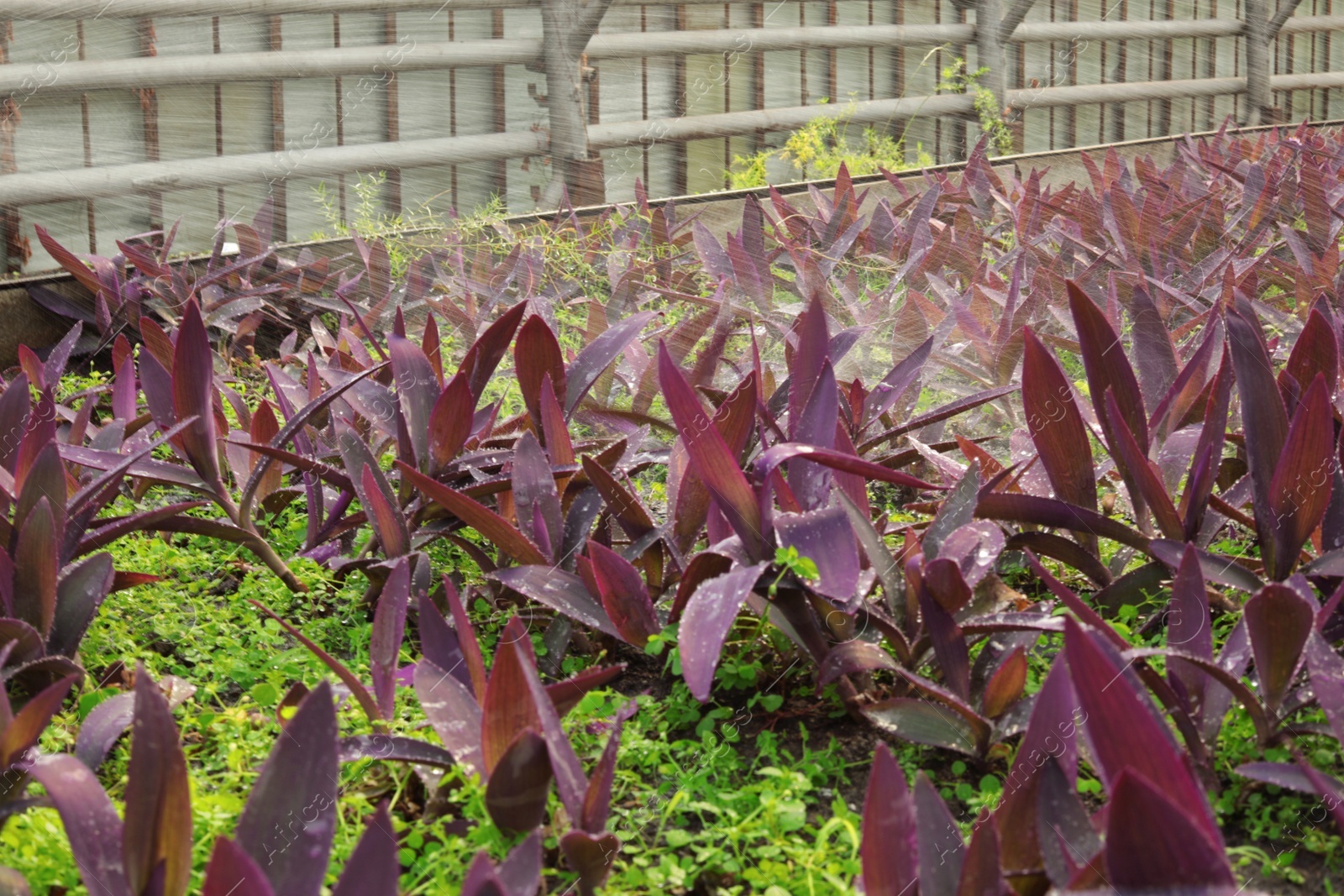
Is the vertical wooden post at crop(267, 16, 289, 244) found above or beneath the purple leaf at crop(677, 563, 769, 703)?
above

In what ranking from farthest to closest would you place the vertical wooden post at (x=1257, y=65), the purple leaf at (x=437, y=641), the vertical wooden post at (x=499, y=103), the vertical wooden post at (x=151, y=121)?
the vertical wooden post at (x=1257, y=65) < the vertical wooden post at (x=499, y=103) < the vertical wooden post at (x=151, y=121) < the purple leaf at (x=437, y=641)

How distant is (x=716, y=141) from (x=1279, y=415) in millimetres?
3741

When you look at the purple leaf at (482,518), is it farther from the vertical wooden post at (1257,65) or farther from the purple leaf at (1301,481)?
the vertical wooden post at (1257,65)

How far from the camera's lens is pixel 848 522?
0.72 metres

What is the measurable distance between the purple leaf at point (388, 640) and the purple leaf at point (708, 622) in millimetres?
209

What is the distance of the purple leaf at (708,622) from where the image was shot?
628 millimetres

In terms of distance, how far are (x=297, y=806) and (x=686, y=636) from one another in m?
0.24

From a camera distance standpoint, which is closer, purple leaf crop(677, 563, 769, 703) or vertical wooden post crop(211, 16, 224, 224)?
purple leaf crop(677, 563, 769, 703)

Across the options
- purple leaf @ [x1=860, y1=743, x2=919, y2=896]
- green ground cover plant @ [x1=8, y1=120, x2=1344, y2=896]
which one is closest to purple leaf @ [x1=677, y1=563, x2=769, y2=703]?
green ground cover plant @ [x1=8, y1=120, x2=1344, y2=896]

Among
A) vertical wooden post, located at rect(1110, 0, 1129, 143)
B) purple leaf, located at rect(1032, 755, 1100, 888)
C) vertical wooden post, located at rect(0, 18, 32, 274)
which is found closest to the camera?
purple leaf, located at rect(1032, 755, 1100, 888)

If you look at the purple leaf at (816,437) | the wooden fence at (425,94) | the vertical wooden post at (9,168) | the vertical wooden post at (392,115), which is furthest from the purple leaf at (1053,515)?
the vertical wooden post at (392,115)

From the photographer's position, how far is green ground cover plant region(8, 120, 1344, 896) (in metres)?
0.54

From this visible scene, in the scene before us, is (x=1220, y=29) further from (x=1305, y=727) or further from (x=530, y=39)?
(x=1305, y=727)

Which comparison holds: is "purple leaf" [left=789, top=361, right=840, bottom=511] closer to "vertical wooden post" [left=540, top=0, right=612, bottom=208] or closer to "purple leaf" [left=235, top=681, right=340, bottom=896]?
"purple leaf" [left=235, top=681, right=340, bottom=896]
